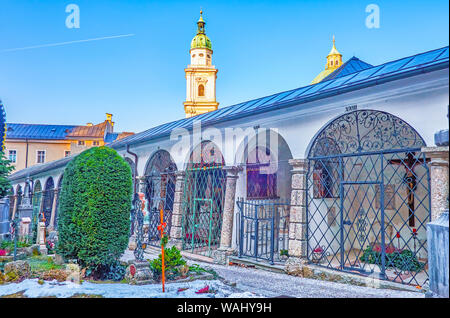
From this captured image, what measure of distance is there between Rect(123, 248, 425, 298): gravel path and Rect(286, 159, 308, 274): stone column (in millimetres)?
354

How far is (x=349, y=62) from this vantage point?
1527 cm

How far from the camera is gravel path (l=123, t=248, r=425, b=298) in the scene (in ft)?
17.1

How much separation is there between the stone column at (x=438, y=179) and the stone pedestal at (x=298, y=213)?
2400mm

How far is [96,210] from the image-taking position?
6.11 metres

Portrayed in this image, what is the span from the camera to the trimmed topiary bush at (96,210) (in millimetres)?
6113

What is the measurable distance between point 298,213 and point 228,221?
2.04 metres

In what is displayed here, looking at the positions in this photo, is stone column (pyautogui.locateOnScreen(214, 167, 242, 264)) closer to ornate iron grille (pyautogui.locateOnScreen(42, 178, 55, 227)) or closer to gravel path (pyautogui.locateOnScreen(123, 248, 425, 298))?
gravel path (pyautogui.locateOnScreen(123, 248, 425, 298))

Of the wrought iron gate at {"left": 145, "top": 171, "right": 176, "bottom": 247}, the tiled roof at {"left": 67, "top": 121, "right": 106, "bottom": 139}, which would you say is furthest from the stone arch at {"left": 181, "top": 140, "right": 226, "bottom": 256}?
the tiled roof at {"left": 67, "top": 121, "right": 106, "bottom": 139}

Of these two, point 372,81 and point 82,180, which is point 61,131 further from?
point 372,81

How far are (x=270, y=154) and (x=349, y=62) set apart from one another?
706cm

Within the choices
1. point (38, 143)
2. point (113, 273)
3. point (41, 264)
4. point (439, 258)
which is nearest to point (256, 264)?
point (113, 273)

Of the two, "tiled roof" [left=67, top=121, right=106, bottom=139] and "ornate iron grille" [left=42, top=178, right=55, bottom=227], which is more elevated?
"tiled roof" [left=67, top=121, right=106, bottom=139]
